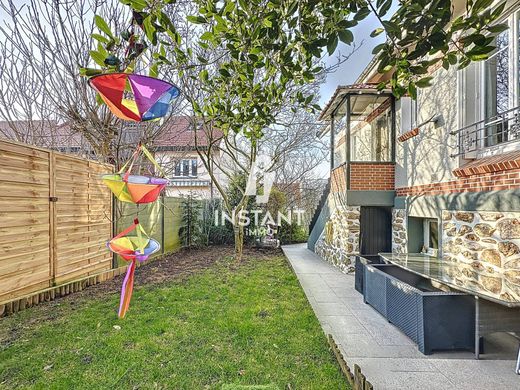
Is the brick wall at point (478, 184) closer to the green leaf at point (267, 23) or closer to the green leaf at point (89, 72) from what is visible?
the green leaf at point (267, 23)

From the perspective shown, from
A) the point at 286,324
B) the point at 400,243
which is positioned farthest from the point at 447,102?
the point at 286,324

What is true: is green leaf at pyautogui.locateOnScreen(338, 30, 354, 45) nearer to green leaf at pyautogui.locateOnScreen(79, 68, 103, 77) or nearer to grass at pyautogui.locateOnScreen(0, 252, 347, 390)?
green leaf at pyautogui.locateOnScreen(79, 68, 103, 77)

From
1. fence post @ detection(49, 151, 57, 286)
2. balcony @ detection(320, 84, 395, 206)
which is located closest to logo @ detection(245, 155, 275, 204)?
balcony @ detection(320, 84, 395, 206)

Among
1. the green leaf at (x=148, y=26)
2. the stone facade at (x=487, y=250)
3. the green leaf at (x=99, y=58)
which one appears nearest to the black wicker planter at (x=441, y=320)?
the stone facade at (x=487, y=250)

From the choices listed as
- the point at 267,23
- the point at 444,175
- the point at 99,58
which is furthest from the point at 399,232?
the point at 99,58

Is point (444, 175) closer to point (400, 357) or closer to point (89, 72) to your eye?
point (400, 357)

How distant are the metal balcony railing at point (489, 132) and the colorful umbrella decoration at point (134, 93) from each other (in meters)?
4.23

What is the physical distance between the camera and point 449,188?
5.05m

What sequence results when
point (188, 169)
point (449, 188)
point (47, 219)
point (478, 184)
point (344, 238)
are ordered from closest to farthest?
point (478, 184), point (47, 219), point (449, 188), point (344, 238), point (188, 169)

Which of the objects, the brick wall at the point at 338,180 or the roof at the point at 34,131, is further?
the brick wall at the point at 338,180

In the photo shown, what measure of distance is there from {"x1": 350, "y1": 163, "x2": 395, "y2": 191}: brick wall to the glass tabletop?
9.74 ft

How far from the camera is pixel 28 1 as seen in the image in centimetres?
528

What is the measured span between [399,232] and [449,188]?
6.99 feet

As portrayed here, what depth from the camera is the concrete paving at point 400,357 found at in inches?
113
